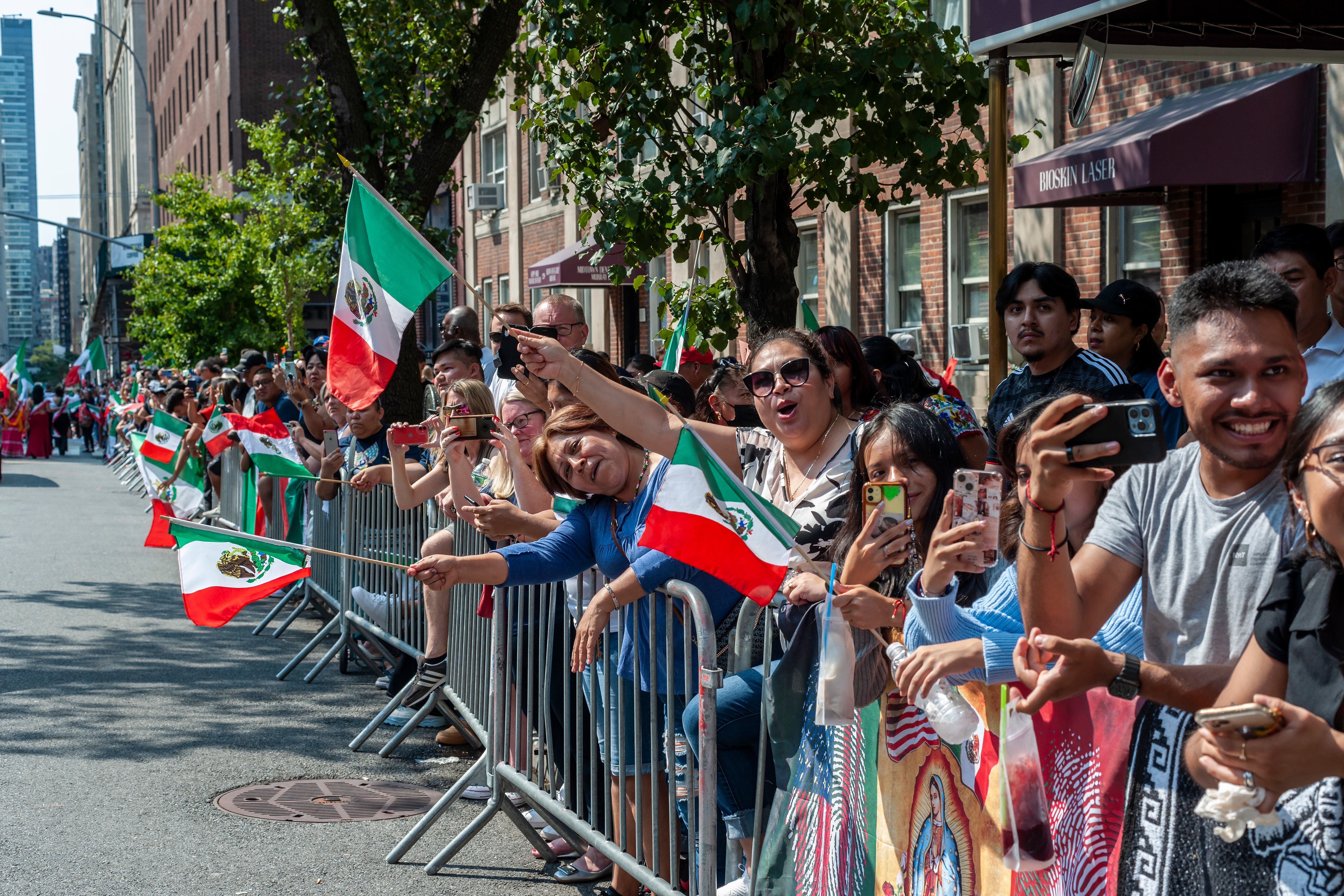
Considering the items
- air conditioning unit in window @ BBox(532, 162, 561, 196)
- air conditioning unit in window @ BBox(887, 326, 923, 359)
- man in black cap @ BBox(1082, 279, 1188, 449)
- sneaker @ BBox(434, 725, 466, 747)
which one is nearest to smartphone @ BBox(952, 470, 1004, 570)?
man in black cap @ BBox(1082, 279, 1188, 449)

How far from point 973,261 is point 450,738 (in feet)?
27.3

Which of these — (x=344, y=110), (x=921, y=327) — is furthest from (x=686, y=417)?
(x=921, y=327)

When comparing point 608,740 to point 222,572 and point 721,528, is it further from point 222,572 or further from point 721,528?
point 222,572

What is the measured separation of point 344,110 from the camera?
468 inches

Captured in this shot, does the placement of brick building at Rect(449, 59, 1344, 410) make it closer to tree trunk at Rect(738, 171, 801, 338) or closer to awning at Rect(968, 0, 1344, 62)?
awning at Rect(968, 0, 1344, 62)

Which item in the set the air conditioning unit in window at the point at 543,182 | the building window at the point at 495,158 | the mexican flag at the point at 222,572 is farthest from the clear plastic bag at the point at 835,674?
the building window at the point at 495,158

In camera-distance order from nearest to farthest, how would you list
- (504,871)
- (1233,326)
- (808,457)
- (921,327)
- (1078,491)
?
(1233,326) → (1078,491) → (808,457) → (504,871) → (921,327)

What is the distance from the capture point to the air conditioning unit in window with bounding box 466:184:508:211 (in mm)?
27375

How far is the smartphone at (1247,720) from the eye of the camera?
203 centimetres

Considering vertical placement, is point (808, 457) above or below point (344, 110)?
below

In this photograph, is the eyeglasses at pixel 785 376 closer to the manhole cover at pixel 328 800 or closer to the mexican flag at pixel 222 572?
the mexican flag at pixel 222 572

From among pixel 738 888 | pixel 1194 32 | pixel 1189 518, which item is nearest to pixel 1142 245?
pixel 1194 32

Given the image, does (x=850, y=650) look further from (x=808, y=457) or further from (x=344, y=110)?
(x=344, y=110)

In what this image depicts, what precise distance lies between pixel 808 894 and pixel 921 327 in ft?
37.6
